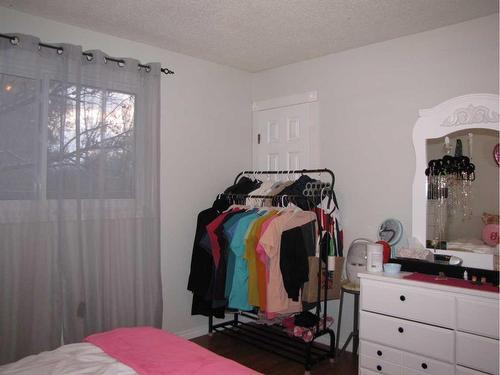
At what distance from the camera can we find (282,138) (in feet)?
12.9

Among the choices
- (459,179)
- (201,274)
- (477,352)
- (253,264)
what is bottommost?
(477,352)

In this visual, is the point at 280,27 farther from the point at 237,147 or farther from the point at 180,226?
the point at 180,226

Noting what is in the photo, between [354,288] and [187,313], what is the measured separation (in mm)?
1605

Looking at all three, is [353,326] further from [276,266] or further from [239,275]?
[239,275]

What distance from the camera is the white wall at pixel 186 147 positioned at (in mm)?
3482

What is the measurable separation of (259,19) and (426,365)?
2.53m

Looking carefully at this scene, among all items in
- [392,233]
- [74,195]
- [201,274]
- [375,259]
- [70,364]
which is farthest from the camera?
[201,274]

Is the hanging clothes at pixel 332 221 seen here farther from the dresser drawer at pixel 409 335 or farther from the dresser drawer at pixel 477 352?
the dresser drawer at pixel 477 352

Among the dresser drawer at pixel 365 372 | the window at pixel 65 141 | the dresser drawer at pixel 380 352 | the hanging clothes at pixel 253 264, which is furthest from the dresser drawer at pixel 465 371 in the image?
the window at pixel 65 141

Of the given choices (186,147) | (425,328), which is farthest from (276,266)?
(186,147)

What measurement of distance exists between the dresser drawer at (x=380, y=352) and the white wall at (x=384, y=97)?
2.44 ft

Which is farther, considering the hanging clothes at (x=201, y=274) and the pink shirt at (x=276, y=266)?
the hanging clothes at (x=201, y=274)

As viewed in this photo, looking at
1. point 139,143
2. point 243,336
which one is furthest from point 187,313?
point 139,143

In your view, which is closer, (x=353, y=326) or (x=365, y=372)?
(x=365, y=372)
